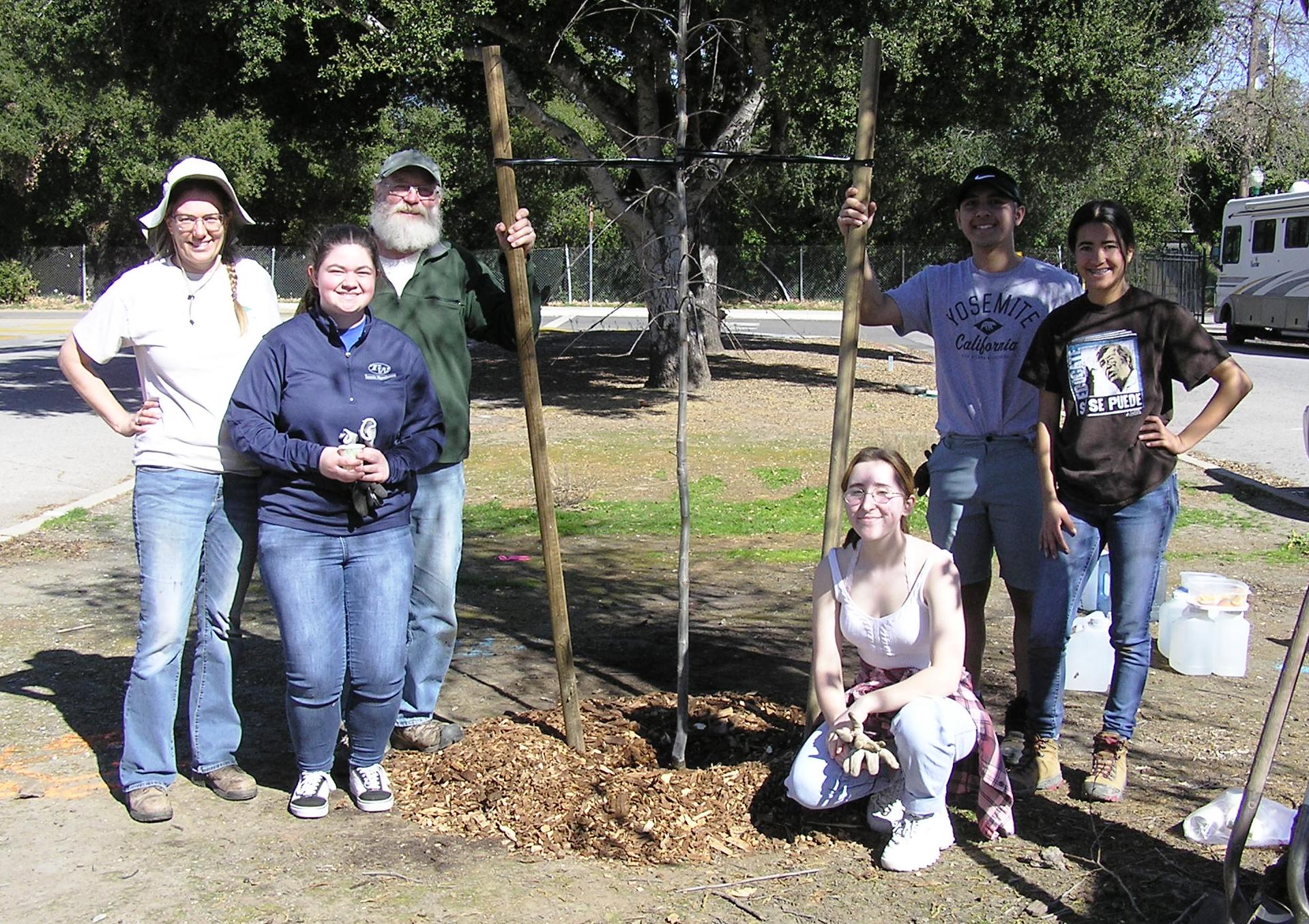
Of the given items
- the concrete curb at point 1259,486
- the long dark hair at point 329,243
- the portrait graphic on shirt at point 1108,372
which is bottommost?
the concrete curb at point 1259,486

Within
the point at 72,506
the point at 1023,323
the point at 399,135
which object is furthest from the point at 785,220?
the point at 1023,323

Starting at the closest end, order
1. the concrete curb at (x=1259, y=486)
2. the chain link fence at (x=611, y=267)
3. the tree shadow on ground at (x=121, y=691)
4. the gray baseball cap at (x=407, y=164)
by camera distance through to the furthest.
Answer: the gray baseball cap at (x=407, y=164) → the tree shadow on ground at (x=121, y=691) → the concrete curb at (x=1259, y=486) → the chain link fence at (x=611, y=267)

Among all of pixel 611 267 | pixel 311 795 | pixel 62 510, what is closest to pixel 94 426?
pixel 62 510

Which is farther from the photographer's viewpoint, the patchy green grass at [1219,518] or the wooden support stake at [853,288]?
the patchy green grass at [1219,518]

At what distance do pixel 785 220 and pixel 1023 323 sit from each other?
4377 centimetres

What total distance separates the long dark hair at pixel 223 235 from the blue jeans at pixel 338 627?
0.76 metres

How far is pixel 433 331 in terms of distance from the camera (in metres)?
4.19

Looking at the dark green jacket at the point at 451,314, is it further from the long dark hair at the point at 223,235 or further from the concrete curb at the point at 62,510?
the concrete curb at the point at 62,510

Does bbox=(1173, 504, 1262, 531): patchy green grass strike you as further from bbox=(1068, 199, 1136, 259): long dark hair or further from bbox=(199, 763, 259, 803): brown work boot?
bbox=(199, 763, 259, 803): brown work boot

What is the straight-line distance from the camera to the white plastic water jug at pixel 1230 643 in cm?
528

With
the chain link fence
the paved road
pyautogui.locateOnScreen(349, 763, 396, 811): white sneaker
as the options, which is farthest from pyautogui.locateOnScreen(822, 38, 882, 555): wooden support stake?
the chain link fence

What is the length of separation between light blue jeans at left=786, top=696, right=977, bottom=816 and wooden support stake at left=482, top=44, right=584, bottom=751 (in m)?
0.97

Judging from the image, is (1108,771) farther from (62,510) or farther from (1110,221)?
(62,510)

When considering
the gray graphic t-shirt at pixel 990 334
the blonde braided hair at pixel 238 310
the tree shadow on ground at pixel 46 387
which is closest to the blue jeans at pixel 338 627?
the blonde braided hair at pixel 238 310
